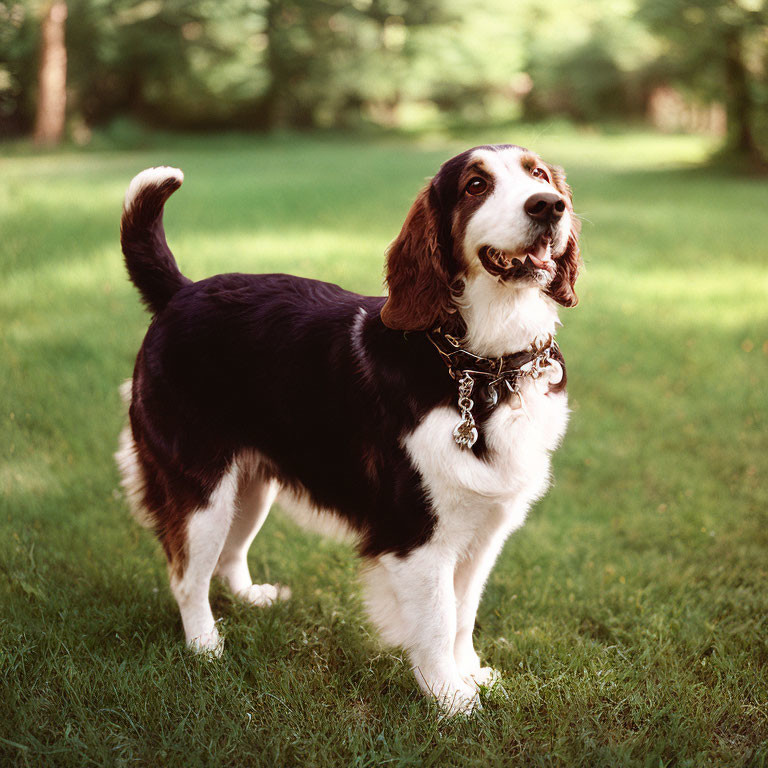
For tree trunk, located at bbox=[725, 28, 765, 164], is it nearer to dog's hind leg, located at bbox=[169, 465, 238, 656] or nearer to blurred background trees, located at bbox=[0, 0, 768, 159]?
blurred background trees, located at bbox=[0, 0, 768, 159]

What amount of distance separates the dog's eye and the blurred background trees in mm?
14949

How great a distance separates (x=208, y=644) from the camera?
292cm

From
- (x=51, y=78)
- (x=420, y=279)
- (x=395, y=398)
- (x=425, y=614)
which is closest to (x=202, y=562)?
(x=425, y=614)

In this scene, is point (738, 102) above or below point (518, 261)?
below

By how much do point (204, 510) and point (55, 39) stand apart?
23123 millimetres

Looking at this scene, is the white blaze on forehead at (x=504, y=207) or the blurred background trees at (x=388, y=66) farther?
the blurred background trees at (x=388, y=66)

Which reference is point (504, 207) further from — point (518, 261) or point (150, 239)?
point (150, 239)

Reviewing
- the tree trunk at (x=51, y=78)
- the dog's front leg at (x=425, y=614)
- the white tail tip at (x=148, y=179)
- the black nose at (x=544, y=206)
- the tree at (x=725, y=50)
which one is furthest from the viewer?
the tree trunk at (x=51, y=78)

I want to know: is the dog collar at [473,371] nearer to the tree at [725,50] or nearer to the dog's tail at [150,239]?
the dog's tail at [150,239]

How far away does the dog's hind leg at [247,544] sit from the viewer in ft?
10.6

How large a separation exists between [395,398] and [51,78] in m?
24.2

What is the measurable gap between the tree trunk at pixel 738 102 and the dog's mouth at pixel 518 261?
50.3 feet

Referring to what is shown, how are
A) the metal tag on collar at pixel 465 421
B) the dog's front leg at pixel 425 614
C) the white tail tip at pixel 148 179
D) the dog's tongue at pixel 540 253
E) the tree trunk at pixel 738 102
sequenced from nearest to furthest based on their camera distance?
1. the dog's tongue at pixel 540 253
2. the metal tag on collar at pixel 465 421
3. the dog's front leg at pixel 425 614
4. the white tail tip at pixel 148 179
5. the tree trunk at pixel 738 102

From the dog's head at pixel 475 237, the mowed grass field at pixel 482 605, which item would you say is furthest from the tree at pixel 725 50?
the dog's head at pixel 475 237
